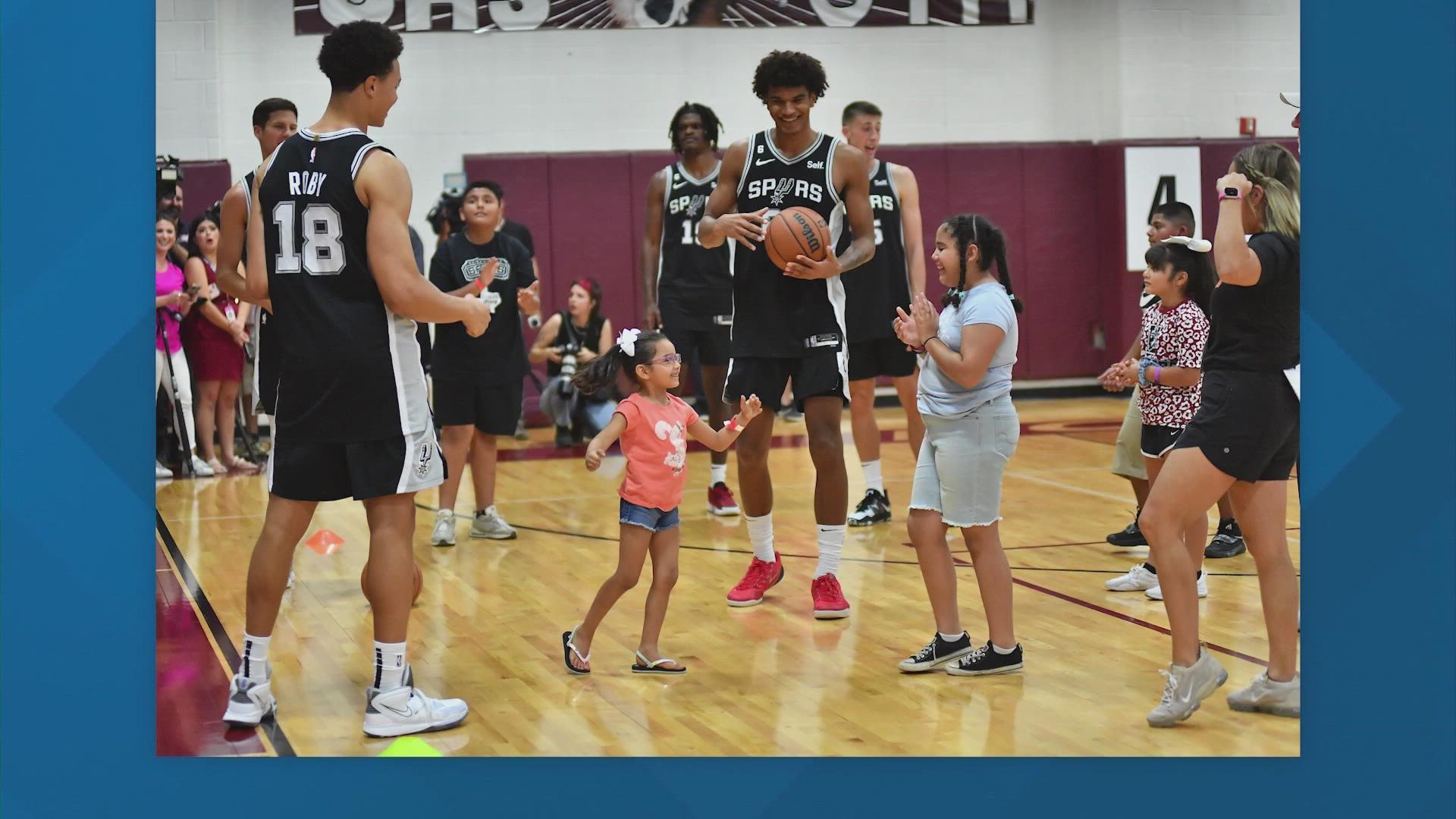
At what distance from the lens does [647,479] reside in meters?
4.28

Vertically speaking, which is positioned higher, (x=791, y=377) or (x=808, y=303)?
(x=808, y=303)

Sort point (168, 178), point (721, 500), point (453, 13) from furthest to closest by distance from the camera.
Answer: point (453, 13)
point (168, 178)
point (721, 500)

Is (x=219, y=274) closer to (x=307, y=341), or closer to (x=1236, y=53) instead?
(x=307, y=341)

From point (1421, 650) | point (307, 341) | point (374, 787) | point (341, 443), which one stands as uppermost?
point (307, 341)

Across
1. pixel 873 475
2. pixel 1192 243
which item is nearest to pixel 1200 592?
pixel 1192 243

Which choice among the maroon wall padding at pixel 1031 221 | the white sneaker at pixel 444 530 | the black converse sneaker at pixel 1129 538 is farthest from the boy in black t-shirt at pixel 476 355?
the maroon wall padding at pixel 1031 221

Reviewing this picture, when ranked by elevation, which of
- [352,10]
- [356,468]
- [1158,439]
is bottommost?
[1158,439]

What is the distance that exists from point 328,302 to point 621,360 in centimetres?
102

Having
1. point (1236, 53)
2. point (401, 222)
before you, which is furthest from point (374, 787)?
point (1236, 53)

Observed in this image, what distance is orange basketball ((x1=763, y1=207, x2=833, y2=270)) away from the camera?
479 centimetres

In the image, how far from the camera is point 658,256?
6.99 metres

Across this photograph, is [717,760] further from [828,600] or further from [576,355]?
[576,355]

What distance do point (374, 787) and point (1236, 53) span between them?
31.9 feet

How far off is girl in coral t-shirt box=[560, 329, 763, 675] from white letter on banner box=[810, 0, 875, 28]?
4.07m
